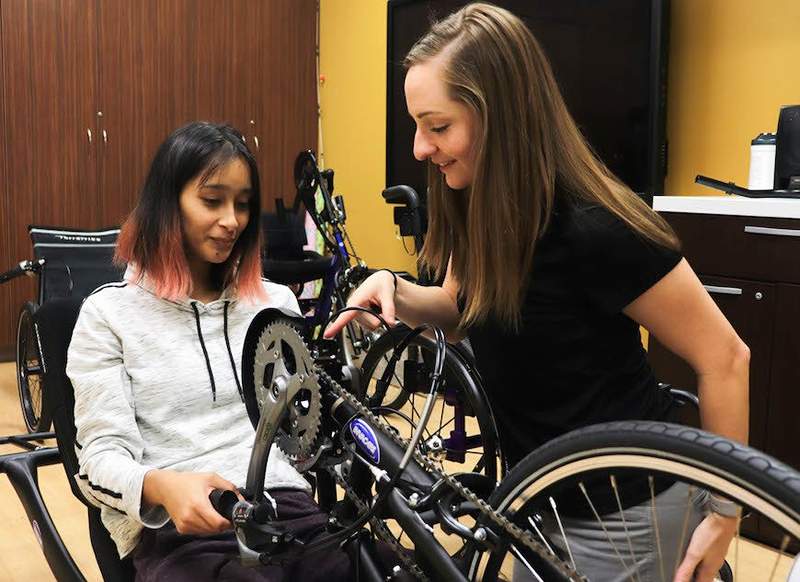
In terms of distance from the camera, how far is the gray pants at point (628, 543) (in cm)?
87

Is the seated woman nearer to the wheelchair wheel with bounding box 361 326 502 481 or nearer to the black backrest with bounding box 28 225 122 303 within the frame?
the wheelchair wheel with bounding box 361 326 502 481

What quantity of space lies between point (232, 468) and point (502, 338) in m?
0.45

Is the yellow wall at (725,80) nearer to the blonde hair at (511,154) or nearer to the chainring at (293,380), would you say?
the blonde hair at (511,154)

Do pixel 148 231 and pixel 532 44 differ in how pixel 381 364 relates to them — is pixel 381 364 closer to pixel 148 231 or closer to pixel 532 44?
pixel 148 231

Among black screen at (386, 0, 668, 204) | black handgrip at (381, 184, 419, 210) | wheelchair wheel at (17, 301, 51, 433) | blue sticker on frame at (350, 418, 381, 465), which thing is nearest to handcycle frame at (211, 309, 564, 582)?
blue sticker on frame at (350, 418, 381, 465)

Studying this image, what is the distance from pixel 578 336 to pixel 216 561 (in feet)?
1.72

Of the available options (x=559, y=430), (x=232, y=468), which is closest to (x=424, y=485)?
(x=559, y=430)

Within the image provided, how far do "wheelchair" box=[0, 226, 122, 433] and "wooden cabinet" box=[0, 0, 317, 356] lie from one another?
3.97 ft

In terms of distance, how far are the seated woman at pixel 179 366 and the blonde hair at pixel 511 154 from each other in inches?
16.0

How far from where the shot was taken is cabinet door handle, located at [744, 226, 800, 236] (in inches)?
80.3

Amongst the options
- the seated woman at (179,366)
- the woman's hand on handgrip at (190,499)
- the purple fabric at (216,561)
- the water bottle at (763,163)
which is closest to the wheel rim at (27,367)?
the seated woman at (179,366)

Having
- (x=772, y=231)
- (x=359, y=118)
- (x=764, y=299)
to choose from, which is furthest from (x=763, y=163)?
(x=359, y=118)

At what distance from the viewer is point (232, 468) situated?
1.19m

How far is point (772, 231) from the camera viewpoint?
2.08 m
